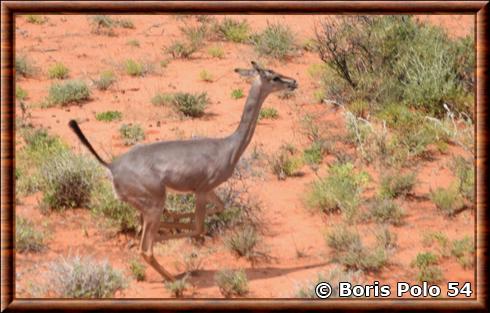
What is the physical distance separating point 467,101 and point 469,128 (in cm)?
130

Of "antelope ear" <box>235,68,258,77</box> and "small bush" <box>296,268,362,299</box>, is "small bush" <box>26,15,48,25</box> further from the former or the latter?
"small bush" <box>296,268,362,299</box>

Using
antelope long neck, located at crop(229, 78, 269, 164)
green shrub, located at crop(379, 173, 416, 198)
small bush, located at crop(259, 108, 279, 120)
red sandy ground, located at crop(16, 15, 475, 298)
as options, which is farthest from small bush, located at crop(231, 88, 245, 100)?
antelope long neck, located at crop(229, 78, 269, 164)

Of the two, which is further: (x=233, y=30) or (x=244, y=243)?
(x=233, y=30)

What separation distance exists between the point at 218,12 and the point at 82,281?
10.7 feet

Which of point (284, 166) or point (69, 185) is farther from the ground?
point (284, 166)

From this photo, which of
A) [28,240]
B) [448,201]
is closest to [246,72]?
[28,240]

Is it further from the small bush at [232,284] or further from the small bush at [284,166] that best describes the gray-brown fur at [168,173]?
the small bush at [284,166]

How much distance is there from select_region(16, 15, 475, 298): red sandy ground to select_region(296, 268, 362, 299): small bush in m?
0.30

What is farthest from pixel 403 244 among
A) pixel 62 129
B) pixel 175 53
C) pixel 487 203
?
pixel 175 53

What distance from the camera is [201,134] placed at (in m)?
15.1

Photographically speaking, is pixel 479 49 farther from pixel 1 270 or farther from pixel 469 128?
pixel 1 270

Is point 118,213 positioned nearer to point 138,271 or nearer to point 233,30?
point 138,271

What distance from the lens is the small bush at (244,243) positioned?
11.0m

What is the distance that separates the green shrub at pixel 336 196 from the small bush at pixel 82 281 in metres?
3.52
